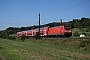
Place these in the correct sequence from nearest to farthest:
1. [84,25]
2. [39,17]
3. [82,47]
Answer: [82,47], [39,17], [84,25]

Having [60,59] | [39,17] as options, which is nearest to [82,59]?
[60,59]

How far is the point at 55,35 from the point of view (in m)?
53.8

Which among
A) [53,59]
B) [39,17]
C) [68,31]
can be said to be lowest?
[53,59]

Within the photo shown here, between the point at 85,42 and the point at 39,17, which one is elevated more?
the point at 39,17

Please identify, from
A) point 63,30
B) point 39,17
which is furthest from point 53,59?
point 39,17

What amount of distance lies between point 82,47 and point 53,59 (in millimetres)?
10675

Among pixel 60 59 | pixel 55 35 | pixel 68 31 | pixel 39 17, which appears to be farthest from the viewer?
pixel 39 17

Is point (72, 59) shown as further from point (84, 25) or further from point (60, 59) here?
point (84, 25)

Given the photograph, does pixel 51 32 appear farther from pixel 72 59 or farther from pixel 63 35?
pixel 72 59

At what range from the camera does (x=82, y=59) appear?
15.3m

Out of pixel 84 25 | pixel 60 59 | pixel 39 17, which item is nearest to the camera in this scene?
pixel 60 59

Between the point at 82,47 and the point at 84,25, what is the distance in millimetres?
81630

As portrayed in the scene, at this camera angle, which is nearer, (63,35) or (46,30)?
(63,35)

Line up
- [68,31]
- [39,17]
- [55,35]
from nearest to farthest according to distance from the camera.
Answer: [68,31]
[55,35]
[39,17]
